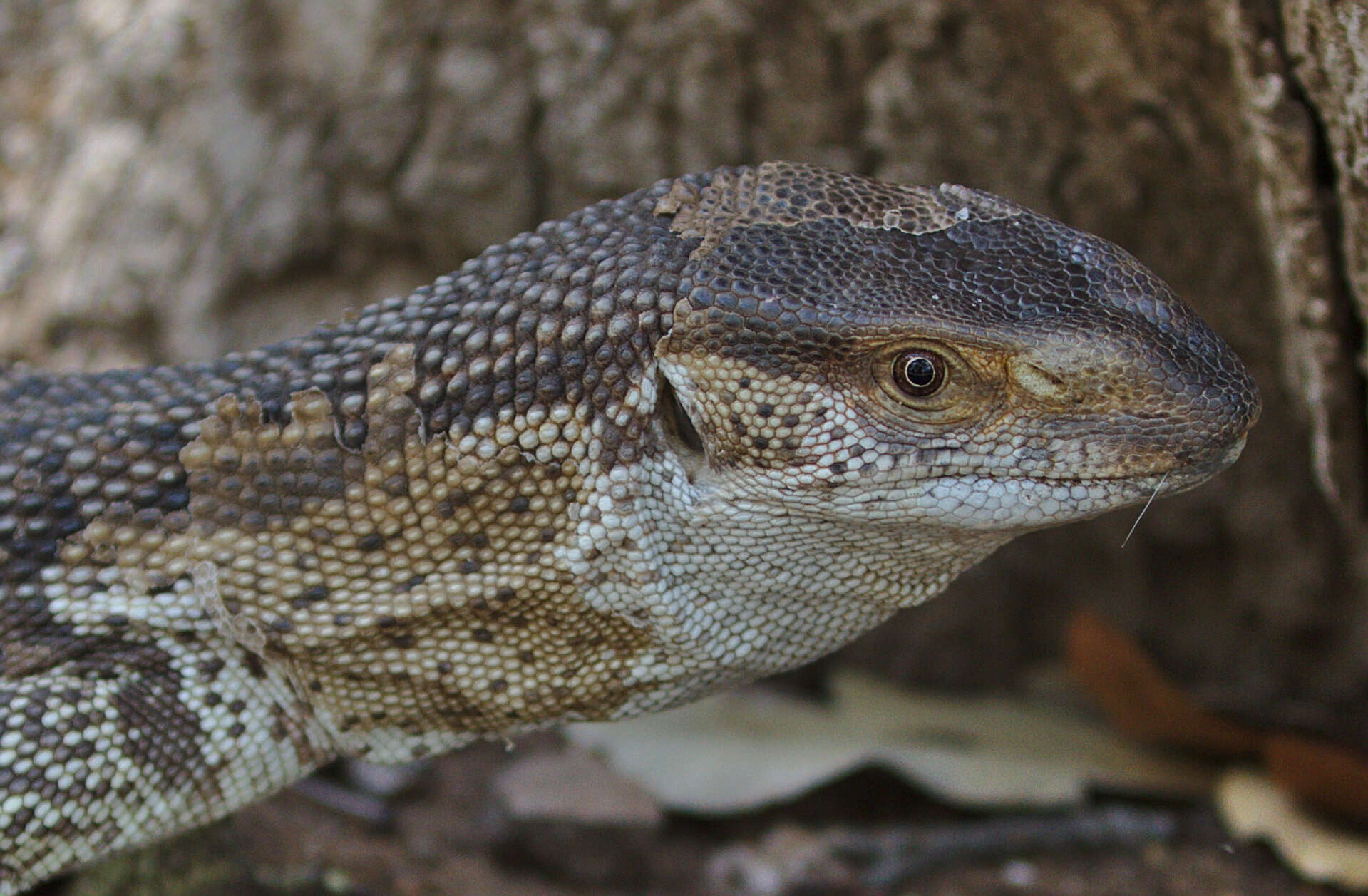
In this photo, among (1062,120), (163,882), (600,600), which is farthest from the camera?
(1062,120)

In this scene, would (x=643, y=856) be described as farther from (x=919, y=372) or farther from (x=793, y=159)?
(x=793, y=159)

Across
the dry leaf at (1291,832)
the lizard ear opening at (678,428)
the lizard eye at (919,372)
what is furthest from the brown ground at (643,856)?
the lizard eye at (919,372)

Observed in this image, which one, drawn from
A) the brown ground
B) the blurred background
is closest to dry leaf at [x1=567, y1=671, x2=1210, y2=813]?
the brown ground

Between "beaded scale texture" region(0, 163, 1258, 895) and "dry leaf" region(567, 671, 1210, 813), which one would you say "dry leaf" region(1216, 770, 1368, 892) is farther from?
"beaded scale texture" region(0, 163, 1258, 895)

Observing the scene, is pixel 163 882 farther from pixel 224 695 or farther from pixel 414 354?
pixel 414 354

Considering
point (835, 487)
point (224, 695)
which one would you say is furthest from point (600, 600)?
point (224, 695)

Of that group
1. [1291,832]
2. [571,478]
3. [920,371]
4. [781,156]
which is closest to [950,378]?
[920,371]
